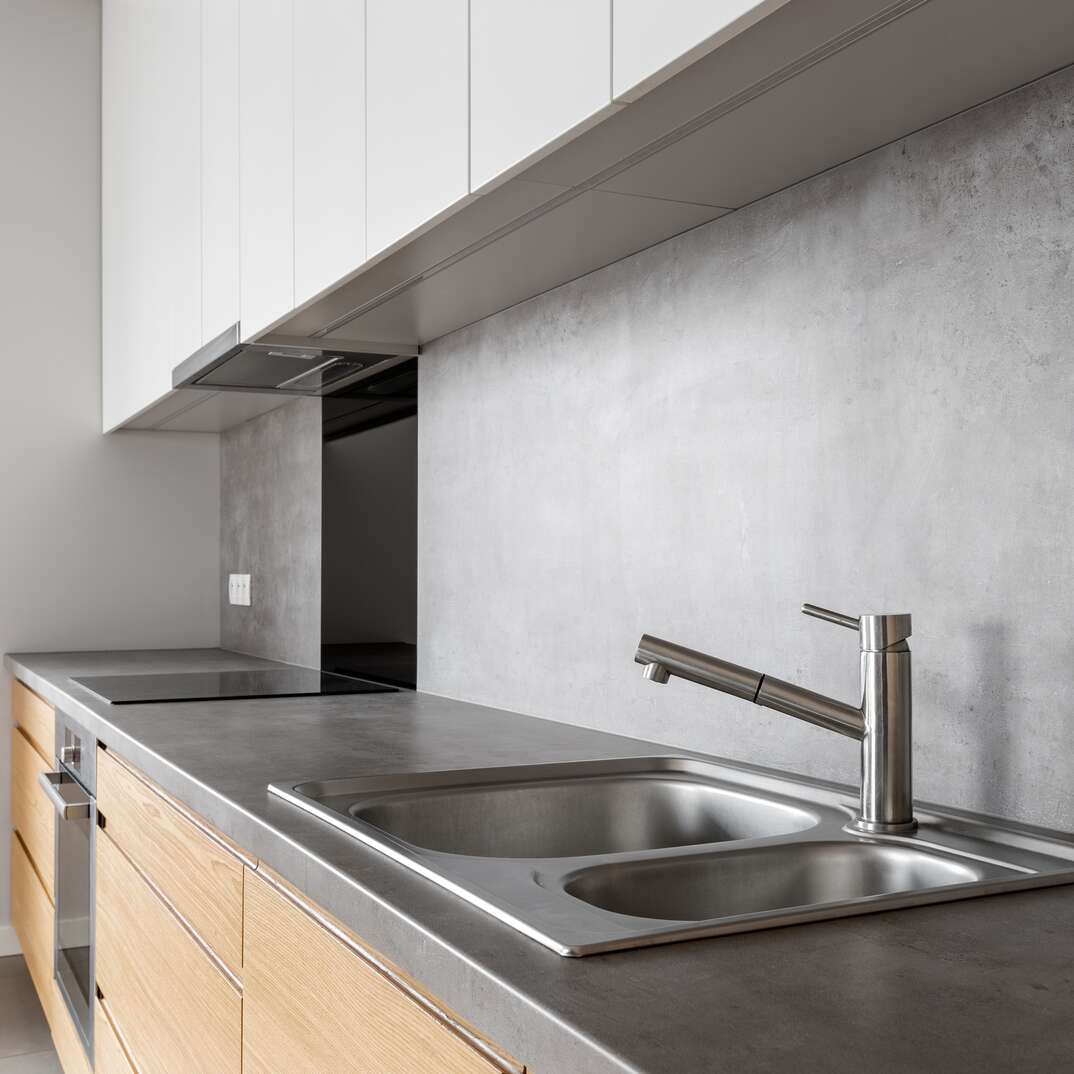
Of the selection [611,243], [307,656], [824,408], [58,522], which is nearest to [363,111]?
[611,243]

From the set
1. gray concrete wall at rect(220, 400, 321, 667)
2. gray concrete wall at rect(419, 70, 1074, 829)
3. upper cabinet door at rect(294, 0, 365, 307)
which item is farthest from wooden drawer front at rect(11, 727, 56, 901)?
upper cabinet door at rect(294, 0, 365, 307)

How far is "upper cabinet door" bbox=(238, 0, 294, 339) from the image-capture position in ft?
6.37

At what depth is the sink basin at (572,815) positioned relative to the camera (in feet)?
4.34

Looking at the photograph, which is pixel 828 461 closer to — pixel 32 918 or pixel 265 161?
pixel 265 161

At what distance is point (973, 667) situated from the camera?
1147 millimetres

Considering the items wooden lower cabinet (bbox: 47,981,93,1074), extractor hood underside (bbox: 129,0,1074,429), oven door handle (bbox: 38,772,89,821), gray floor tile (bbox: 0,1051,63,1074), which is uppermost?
extractor hood underside (bbox: 129,0,1074,429)

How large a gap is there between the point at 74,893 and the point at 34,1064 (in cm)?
75

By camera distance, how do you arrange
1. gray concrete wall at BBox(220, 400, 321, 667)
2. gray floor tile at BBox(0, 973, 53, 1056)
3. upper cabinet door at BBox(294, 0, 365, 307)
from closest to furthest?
upper cabinet door at BBox(294, 0, 365, 307) < gray floor tile at BBox(0, 973, 53, 1056) < gray concrete wall at BBox(220, 400, 321, 667)

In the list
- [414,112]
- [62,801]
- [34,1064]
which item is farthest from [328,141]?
[34,1064]

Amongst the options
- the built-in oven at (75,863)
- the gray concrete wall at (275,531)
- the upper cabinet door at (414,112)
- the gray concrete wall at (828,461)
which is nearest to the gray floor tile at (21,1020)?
the built-in oven at (75,863)

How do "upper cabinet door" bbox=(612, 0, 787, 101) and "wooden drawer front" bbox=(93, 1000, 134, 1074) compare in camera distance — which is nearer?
"upper cabinet door" bbox=(612, 0, 787, 101)

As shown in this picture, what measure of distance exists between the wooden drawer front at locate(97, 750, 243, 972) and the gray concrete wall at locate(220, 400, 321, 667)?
1129 mm

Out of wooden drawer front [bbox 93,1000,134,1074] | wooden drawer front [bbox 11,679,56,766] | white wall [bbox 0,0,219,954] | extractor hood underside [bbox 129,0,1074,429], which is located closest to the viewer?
extractor hood underside [bbox 129,0,1074,429]

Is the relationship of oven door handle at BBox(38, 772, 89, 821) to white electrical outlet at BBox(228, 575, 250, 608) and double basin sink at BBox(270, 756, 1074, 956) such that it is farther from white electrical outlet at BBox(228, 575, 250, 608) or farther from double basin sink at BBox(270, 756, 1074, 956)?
white electrical outlet at BBox(228, 575, 250, 608)
